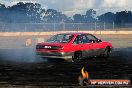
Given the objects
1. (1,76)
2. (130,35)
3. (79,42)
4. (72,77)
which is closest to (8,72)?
(1,76)

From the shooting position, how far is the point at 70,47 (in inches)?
703

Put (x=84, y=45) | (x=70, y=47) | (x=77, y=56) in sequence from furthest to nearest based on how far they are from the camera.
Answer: (x=84, y=45)
(x=77, y=56)
(x=70, y=47)

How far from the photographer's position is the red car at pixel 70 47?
1755 cm

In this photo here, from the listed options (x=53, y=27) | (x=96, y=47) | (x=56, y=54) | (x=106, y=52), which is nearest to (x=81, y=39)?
(x=96, y=47)

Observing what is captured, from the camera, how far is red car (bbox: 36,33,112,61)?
57.6 feet

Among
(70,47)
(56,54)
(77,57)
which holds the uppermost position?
(70,47)

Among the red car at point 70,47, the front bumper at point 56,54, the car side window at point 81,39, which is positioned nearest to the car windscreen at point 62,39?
the red car at point 70,47

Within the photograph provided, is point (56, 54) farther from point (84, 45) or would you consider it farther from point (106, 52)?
point (106, 52)

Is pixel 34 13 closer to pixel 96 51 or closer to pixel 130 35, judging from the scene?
pixel 130 35

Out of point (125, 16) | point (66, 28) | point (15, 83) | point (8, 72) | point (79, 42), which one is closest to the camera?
point (15, 83)

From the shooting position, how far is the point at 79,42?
18.6 metres

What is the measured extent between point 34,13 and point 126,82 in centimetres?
10307

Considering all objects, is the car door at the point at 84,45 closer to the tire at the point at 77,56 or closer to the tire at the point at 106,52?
the tire at the point at 77,56

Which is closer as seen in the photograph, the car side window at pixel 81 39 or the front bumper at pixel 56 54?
the front bumper at pixel 56 54
